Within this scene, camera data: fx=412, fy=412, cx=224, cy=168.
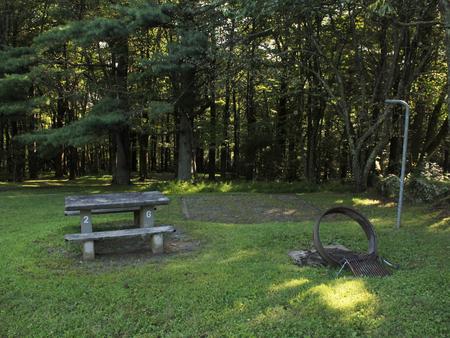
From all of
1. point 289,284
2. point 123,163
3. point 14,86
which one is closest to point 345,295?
point 289,284

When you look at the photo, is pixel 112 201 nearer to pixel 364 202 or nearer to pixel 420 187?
pixel 364 202

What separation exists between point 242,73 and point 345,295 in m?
9.88

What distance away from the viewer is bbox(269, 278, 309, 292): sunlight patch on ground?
399 centimetres

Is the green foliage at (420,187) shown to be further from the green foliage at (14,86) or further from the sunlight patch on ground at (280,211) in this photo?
the green foliage at (14,86)

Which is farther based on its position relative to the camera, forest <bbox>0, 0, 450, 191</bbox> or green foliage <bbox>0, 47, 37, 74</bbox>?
green foliage <bbox>0, 47, 37, 74</bbox>

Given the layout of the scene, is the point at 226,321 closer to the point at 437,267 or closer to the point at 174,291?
the point at 174,291

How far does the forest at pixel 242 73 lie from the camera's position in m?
10.5

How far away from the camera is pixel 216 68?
11320mm

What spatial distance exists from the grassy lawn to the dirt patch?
1.77m

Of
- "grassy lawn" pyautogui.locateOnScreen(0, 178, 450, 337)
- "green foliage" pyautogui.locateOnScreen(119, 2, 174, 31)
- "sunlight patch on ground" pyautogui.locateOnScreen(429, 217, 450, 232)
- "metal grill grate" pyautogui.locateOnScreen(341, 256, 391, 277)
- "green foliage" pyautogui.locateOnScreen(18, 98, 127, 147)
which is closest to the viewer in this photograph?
"grassy lawn" pyautogui.locateOnScreen(0, 178, 450, 337)

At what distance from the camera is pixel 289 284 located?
409cm

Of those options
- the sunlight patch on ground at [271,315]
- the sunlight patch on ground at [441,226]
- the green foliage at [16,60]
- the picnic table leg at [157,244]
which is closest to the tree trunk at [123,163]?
the green foliage at [16,60]

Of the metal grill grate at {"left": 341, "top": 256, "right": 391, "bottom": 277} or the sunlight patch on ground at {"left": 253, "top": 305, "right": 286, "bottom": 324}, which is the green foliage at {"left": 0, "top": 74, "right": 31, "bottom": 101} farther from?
the sunlight patch on ground at {"left": 253, "top": 305, "right": 286, "bottom": 324}

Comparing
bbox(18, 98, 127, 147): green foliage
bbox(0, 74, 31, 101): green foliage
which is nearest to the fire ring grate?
bbox(18, 98, 127, 147): green foliage
